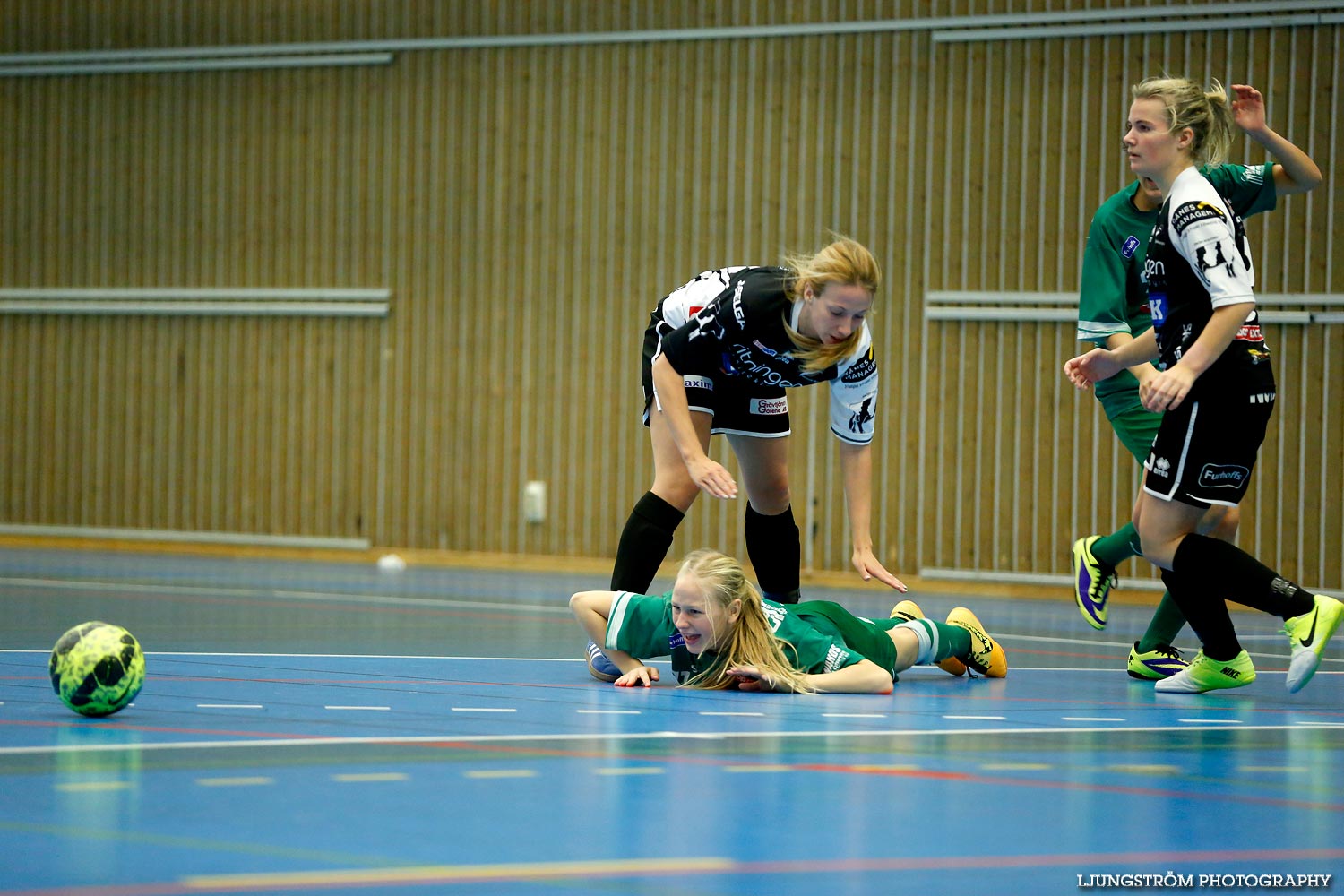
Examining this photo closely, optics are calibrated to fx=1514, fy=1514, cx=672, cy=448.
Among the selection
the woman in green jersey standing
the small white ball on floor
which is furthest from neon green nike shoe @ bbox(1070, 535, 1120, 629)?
the small white ball on floor

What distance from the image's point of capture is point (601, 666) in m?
4.44

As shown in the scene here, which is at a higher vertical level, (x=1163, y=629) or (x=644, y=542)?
(x=644, y=542)

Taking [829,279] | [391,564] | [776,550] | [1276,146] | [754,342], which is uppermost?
[1276,146]

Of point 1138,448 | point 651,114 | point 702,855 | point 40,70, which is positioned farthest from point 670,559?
point 702,855

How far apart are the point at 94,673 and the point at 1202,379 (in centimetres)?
290

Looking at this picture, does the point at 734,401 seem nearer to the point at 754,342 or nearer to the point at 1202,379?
the point at 754,342

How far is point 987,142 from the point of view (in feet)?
33.3

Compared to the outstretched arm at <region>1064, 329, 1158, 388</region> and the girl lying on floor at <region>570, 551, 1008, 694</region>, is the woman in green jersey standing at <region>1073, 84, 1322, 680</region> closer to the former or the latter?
the outstretched arm at <region>1064, 329, 1158, 388</region>

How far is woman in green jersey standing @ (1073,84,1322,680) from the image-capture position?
4.73 m

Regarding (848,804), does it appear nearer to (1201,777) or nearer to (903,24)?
(1201,777)

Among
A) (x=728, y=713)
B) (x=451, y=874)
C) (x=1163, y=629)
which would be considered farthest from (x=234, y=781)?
(x=1163, y=629)

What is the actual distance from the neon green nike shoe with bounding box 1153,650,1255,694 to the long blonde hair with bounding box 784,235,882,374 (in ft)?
4.59

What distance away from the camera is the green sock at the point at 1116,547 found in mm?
5254

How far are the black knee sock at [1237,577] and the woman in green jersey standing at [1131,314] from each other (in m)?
0.41
